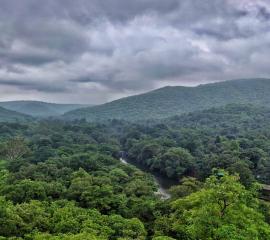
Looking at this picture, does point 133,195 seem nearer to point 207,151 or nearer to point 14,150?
point 14,150

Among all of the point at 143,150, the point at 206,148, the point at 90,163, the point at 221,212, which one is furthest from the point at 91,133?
the point at 221,212

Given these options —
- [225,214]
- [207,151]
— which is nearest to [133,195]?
[225,214]

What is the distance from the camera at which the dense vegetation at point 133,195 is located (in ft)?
68.4

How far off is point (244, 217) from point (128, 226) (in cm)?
1520

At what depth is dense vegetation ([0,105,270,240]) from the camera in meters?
20.9

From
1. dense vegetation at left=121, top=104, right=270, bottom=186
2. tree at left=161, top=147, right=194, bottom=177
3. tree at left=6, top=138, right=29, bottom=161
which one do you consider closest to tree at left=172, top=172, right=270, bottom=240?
dense vegetation at left=121, top=104, right=270, bottom=186

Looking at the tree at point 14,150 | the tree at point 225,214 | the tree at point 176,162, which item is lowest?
the tree at point 176,162

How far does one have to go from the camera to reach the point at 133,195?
47.7m

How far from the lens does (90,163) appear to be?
223 ft

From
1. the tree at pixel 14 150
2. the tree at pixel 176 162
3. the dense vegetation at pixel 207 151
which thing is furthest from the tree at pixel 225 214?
the tree at pixel 14 150

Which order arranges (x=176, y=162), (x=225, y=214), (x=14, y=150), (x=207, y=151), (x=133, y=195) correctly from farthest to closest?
(x=207, y=151), (x=14, y=150), (x=176, y=162), (x=133, y=195), (x=225, y=214)

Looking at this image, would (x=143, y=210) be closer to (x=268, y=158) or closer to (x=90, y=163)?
(x=90, y=163)

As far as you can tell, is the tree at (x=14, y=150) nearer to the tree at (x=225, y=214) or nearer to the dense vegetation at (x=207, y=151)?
the dense vegetation at (x=207, y=151)

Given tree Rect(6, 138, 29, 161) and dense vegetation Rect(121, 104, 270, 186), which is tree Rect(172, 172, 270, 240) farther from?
tree Rect(6, 138, 29, 161)
